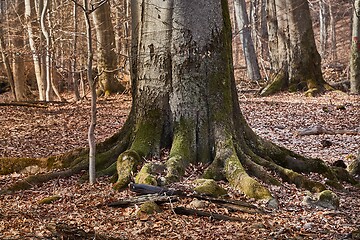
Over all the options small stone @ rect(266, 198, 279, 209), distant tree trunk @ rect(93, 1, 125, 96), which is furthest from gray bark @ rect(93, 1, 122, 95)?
small stone @ rect(266, 198, 279, 209)

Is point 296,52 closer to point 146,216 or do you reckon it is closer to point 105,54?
point 105,54

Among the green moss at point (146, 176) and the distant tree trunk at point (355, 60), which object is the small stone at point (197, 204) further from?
the distant tree trunk at point (355, 60)

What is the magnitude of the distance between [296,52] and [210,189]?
12883 mm

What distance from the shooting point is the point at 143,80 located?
7559 millimetres

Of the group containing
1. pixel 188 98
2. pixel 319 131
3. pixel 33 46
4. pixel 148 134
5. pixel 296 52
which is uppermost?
pixel 33 46

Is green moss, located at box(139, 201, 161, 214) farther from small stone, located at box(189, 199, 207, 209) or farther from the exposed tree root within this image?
the exposed tree root

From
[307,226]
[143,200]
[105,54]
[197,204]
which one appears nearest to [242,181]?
[197,204]

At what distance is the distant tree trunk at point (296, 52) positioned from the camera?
58.5 ft

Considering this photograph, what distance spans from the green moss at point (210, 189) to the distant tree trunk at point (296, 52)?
39.5 feet

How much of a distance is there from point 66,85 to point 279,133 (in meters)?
17.0

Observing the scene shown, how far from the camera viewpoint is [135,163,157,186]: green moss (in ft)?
20.3

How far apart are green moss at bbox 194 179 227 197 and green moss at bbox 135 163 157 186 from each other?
1.75 ft

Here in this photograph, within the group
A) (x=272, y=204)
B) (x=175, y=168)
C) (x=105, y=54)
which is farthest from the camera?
(x=105, y=54)

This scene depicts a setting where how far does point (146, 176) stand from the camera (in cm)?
627
